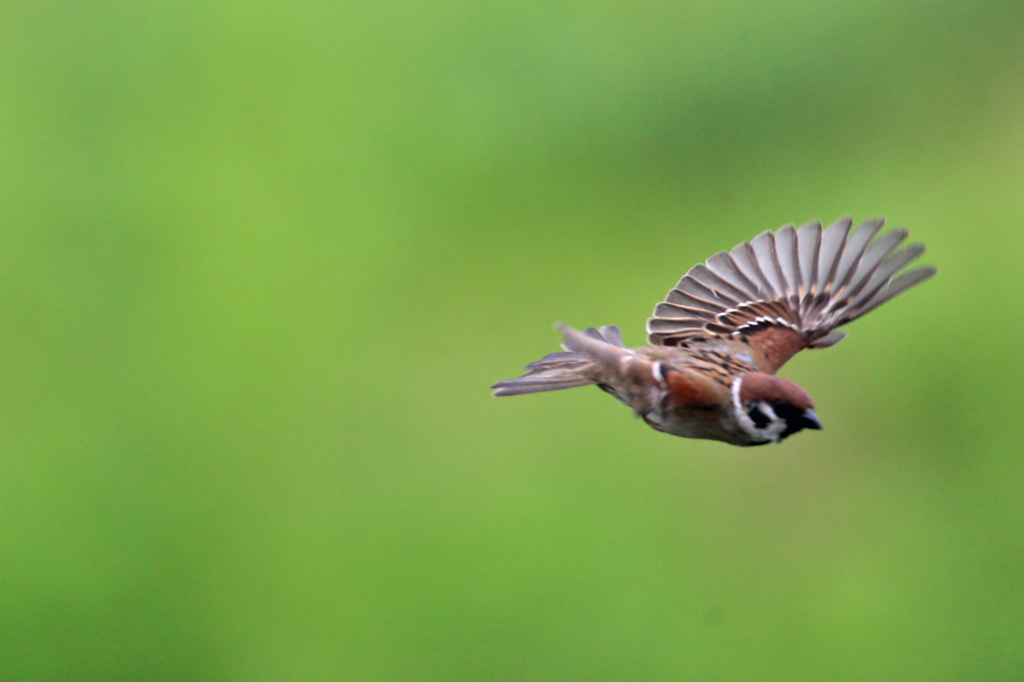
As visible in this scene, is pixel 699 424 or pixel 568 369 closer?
pixel 699 424

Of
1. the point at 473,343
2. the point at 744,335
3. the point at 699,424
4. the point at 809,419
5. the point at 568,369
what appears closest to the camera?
the point at 809,419

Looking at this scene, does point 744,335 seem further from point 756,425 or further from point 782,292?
point 756,425

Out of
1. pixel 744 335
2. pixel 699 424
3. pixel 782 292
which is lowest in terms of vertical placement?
pixel 699 424

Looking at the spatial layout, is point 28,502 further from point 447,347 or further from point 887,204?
point 887,204

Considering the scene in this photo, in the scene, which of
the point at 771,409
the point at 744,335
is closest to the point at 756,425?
the point at 771,409

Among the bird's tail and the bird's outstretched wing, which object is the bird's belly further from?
the bird's outstretched wing
